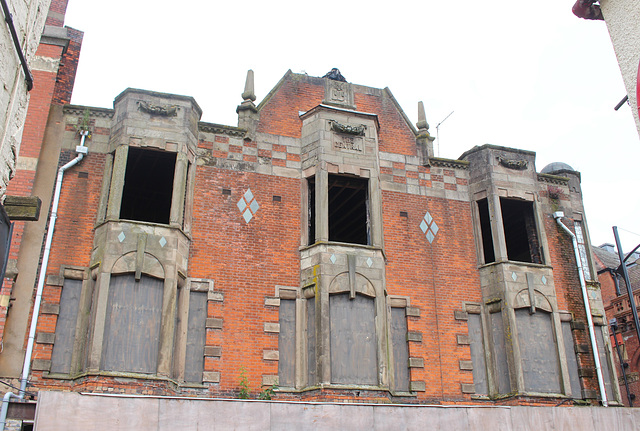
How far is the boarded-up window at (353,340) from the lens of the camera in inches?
592

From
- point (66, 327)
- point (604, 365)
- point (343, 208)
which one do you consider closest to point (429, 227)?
point (343, 208)

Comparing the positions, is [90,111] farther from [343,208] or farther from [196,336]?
[343,208]

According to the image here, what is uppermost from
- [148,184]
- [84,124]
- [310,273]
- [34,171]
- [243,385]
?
[84,124]

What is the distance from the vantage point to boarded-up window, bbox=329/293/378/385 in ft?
49.3

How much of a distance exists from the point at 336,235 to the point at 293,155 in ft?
19.0

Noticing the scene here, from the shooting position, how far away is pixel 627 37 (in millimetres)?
6852

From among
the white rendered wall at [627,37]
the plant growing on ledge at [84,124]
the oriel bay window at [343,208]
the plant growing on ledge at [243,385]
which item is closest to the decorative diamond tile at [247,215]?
the oriel bay window at [343,208]

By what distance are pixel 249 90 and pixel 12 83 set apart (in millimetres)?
12183

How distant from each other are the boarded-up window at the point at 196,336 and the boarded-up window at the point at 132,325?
3.30ft

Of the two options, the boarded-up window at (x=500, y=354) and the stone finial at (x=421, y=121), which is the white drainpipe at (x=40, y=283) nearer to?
the stone finial at (x=421, y=121)

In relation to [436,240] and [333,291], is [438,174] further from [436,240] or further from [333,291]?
[333,291]

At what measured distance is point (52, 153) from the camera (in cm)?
1593

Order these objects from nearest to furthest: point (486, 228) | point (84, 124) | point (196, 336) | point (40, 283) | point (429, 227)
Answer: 1. point (40, 283)
2. point (196, 336)
3. point (84, 124)
4. point (429, 227)
5. point (486, 228)

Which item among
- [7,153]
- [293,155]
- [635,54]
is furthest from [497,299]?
[7,153]
